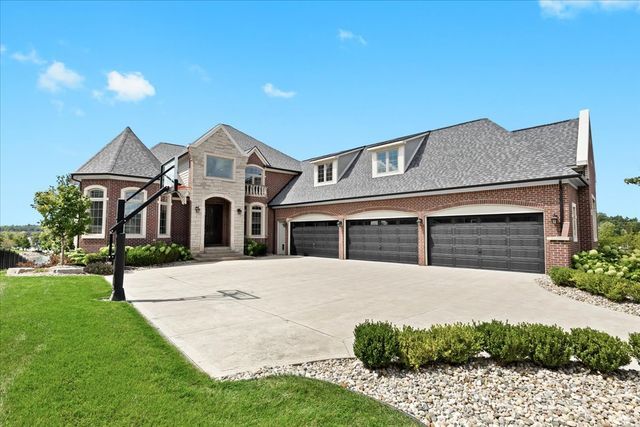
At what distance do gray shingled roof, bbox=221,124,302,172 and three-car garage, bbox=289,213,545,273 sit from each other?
6.94 m

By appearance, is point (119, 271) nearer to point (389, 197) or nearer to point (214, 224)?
point (389, 197)

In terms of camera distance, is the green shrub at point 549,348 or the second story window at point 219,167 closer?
the green shrub at point 549,348

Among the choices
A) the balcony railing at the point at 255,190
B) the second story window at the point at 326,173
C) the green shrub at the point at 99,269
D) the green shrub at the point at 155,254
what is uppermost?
the second story window at the point at 326,173

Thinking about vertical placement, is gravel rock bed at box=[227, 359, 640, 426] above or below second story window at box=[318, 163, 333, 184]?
below

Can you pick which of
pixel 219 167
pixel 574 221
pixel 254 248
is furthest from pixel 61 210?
pixel 574 221

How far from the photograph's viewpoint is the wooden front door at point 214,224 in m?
22.4

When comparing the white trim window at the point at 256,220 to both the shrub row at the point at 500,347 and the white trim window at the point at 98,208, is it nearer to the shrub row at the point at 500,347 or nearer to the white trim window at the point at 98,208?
the white trim window at the point at 98,208

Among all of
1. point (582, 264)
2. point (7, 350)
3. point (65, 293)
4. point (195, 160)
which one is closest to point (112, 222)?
point (195, 160)

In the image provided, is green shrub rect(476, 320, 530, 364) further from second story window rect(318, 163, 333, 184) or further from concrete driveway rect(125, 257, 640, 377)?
second story window rect(318, 163, 333, 184)

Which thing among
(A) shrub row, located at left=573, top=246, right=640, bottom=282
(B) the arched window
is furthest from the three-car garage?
(B) the arched window

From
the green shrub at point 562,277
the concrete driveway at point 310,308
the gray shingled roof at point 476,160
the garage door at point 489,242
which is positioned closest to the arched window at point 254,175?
the gray shingled roof at point 476,160

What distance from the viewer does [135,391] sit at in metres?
3.70

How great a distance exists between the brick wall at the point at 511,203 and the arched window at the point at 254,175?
27.0 ft

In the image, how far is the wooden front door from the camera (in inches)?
883
